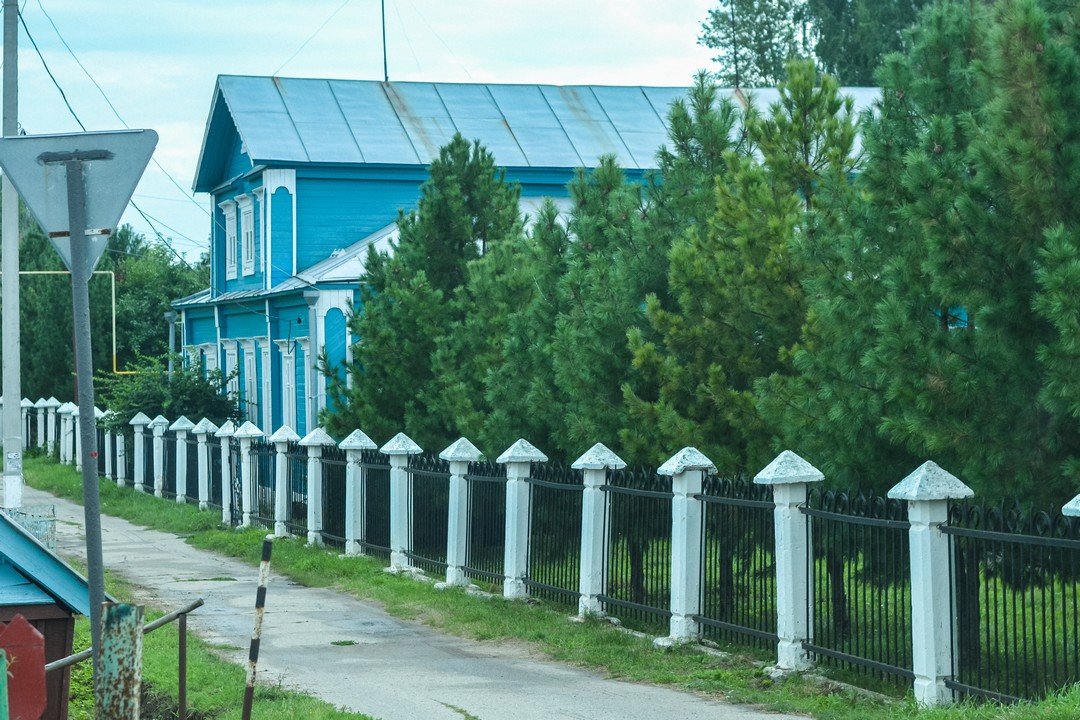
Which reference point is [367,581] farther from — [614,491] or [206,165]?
[206,165]

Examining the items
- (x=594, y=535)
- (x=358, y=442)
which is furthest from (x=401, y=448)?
(x=594, y=535)

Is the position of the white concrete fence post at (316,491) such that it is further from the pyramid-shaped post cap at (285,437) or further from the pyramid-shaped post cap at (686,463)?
the pyramid-shaped post cap at (686,463)

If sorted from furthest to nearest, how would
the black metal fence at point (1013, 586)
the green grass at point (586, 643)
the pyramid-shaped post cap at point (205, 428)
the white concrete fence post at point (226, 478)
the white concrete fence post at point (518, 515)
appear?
the pyramid-shaped post cap at point (205, 428) < the white concrete fence post at point (226, 478) < the white concrete fence post at point (518, 515) < the green grass at point (586, 643) < the black metal fence at point (1013, 586)

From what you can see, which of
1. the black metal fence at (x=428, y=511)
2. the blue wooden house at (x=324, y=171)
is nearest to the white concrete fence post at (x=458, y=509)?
the black metal fence at (x=428, y=511)

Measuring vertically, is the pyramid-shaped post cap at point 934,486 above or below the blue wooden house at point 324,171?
below

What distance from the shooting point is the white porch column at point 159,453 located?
93.8 ft

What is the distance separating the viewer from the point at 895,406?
9648 millimetres

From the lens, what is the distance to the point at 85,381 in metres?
5.93

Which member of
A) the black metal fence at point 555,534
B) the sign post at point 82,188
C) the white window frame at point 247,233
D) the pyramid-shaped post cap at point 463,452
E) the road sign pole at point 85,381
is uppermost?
the white window frame at point 247,233

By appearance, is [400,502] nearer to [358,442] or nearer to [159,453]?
[358,442]

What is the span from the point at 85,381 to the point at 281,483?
15497 millimetres

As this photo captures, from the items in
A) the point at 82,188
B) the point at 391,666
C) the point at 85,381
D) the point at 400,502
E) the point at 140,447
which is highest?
the point at 82,188

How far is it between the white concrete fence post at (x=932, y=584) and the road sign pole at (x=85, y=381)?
16.1 ft

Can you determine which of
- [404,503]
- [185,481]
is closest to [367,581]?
[404,503]
